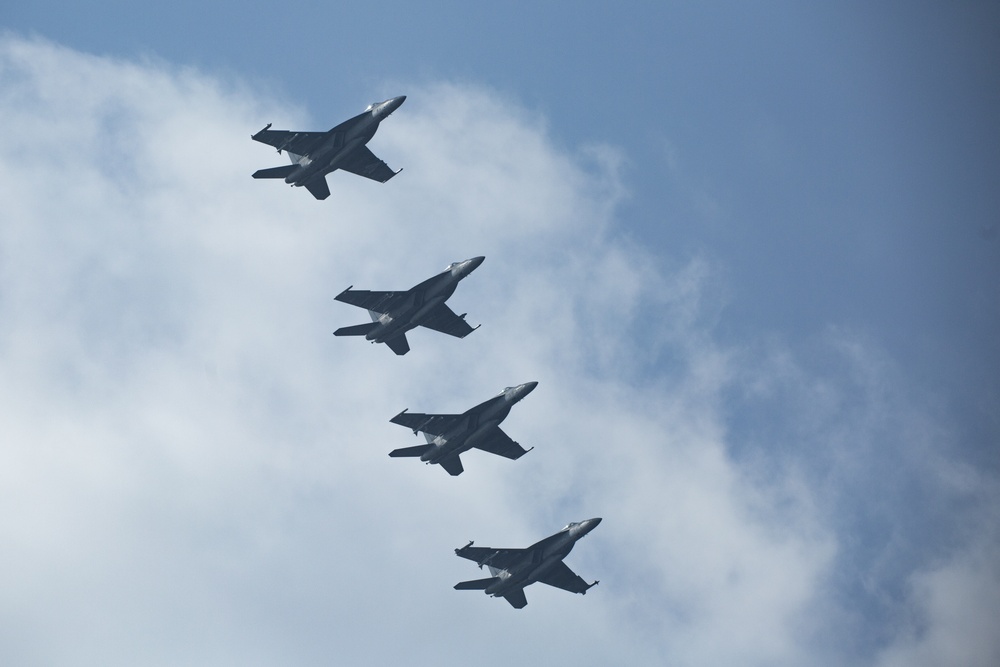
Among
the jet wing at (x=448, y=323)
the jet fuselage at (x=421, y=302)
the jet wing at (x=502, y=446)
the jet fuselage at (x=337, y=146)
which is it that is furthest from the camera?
the jet wing at (x=502, y=446)

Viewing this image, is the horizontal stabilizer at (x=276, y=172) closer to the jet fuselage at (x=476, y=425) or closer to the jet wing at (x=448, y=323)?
the jet wing at (x=448, y=323)

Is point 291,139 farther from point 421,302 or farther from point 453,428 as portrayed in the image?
point 453,428

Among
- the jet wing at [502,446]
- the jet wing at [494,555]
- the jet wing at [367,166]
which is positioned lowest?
the jet wing at [494,555]

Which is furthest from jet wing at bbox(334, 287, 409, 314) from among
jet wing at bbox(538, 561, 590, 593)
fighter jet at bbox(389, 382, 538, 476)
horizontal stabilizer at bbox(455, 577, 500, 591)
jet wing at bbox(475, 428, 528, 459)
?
jet wing at bbox(538, 561, 590, 593)

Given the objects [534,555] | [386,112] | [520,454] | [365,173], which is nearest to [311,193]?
[365,173]

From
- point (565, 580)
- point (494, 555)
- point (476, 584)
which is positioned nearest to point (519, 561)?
point (494, 555)

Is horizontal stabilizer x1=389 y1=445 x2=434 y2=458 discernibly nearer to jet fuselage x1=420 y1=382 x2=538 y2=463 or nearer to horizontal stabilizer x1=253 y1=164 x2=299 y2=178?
jet fuselage x1=420 y1=382 x2=538 y2=463

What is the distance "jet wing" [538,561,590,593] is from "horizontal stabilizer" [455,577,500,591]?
4974 mm

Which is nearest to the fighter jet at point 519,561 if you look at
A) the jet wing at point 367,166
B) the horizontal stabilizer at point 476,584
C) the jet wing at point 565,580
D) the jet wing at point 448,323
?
the horizontal stabilizer at point 476,584

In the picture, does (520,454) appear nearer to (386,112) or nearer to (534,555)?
(534,555)

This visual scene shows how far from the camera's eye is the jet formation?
9012 cm

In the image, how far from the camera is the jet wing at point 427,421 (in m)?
93.2

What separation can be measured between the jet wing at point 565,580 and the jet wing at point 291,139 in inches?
1668

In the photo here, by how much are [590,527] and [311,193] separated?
37341mm
